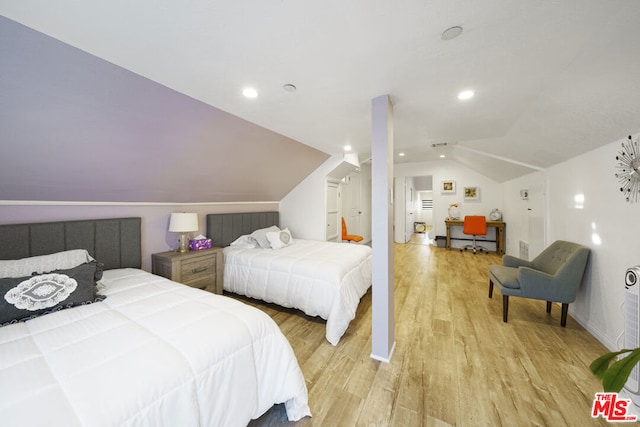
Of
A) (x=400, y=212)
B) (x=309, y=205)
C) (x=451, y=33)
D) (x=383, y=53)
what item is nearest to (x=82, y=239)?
(x=383, y=53)

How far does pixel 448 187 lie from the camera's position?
6.25 m

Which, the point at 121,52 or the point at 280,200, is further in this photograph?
the point at 280,200

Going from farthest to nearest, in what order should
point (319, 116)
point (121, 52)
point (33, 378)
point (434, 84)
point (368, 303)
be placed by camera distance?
point (368, 303) < point (319, 116) < point (434, 84) < point (121, 52) < point (33, 378)

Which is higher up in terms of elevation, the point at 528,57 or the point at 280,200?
the point at 528,57

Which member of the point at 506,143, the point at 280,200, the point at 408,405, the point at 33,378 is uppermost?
the point at 506,143

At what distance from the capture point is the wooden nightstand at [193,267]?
2.61 meters

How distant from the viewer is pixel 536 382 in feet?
5.50

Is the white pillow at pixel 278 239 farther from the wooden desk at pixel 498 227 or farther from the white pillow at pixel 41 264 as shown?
the wooden desk at pixel 498 227

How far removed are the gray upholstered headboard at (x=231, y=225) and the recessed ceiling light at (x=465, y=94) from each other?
3.41 metres

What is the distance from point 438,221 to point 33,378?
280 inches

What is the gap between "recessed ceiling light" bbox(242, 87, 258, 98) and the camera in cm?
186

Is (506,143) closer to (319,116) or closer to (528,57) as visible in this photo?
(528,57)

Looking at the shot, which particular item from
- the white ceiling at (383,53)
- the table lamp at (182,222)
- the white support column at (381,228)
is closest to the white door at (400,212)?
the white ceiling at (383,53)

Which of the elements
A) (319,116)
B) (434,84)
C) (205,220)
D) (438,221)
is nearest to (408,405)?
(434,84)
